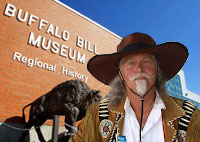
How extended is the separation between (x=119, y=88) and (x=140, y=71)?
1.57ft

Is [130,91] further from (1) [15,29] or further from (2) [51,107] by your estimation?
(1) [15,29]

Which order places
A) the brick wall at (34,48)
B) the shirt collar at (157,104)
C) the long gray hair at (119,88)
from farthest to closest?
the brick wall at (34,48) < the long gray hair at (119,88) < the shirt collar at (157,104)

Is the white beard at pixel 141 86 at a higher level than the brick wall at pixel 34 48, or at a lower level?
lower

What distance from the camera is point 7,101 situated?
5977 millimetres

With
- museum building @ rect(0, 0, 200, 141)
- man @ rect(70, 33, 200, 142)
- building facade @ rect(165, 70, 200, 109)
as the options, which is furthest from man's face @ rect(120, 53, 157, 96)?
building facade @ rect(165, 70, 200, 109)

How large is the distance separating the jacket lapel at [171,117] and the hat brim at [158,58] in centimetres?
50

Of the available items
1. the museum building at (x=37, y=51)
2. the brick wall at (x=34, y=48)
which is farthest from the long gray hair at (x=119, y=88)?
the brick wall at (x=34, y=48)

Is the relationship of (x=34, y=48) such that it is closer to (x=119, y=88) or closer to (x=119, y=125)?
(x=119, y=88)

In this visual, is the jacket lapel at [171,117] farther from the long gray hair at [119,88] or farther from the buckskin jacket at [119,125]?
the long gray hair at [119,88]

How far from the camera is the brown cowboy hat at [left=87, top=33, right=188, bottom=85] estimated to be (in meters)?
1.58

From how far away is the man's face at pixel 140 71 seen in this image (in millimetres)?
1585

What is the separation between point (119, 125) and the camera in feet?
4.81

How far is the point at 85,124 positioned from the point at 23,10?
7.54m

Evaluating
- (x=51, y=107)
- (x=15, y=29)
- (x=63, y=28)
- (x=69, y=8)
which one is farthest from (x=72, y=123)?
(x=69, y=8)
